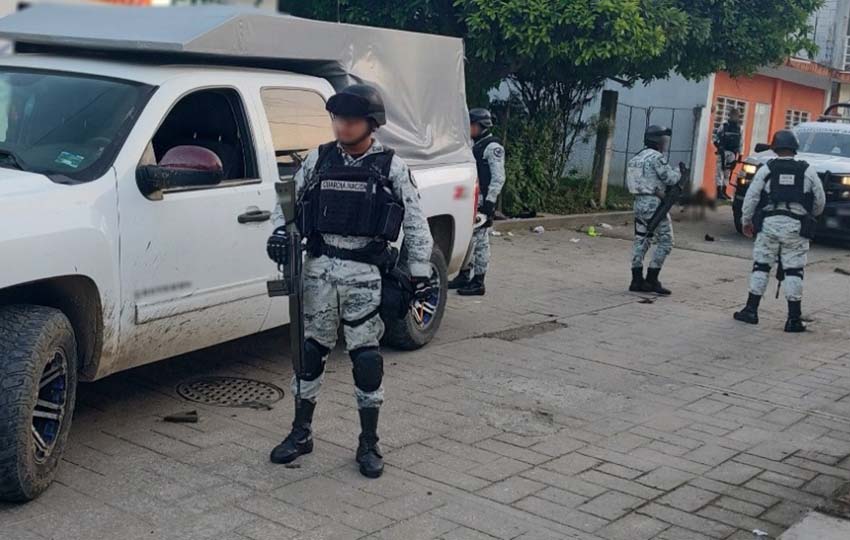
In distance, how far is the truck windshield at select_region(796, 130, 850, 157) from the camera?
16688 mm

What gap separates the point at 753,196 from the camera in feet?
31.2

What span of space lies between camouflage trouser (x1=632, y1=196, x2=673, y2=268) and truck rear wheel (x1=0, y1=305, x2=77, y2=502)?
6772 mm

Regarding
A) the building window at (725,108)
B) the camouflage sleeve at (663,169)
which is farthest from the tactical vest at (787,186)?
the building window at (725,108)

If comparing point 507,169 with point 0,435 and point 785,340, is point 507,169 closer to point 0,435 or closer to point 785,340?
point 785,340

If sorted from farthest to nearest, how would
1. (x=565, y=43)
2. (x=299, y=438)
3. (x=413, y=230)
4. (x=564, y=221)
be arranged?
1. (x=564, y=221)
2. (x=565, y=43)
3. (x=299, y=438)
4. (x=413, y=230)

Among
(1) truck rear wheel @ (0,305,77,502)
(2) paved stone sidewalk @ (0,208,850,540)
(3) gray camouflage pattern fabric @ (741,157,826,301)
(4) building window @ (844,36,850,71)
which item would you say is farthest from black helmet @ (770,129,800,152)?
(4) building window @ (844,36,850,71)

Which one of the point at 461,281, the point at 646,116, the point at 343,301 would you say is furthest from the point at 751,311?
the point at 646,116

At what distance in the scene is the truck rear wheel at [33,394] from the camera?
437 cm

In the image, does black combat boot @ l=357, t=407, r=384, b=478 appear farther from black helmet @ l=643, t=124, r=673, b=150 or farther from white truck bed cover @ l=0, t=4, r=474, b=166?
black helmet @ l=643, t=124, r=673, b=150

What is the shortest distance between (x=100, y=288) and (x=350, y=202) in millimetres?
1194

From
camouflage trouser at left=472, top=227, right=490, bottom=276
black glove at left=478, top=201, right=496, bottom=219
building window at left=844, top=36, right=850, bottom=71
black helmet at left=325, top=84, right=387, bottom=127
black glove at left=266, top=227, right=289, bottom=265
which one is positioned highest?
building window at left=844, top=36, right=850, bottom=71

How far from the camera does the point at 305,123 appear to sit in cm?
660

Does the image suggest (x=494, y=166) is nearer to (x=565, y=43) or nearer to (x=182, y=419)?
(x=565, y=43)

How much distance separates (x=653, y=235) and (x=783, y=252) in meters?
1.43
